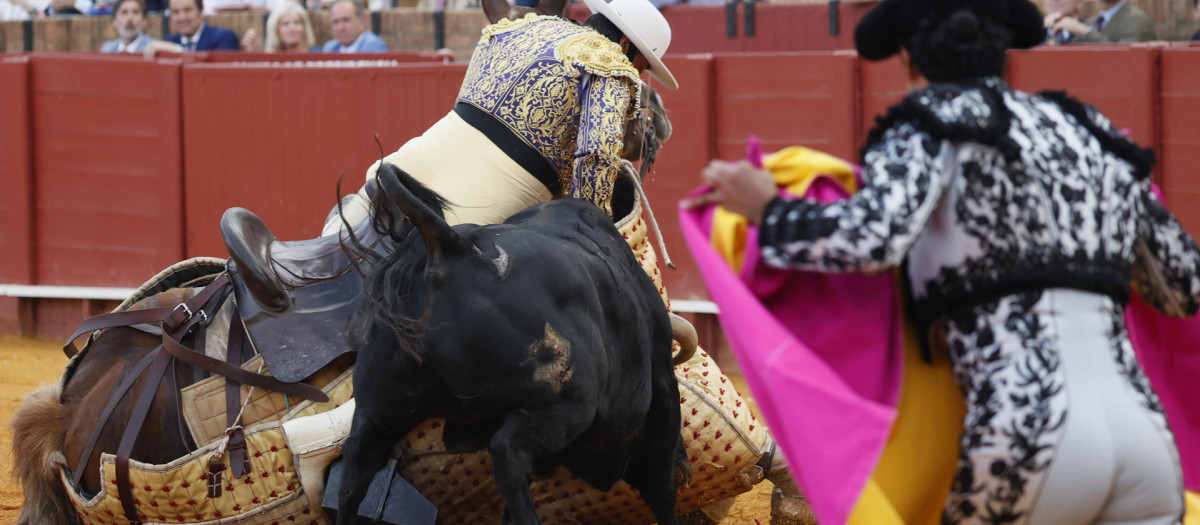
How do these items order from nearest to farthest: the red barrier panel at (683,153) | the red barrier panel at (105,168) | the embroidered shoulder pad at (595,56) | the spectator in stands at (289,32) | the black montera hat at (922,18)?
the black montera hat at (922,18) → the embroidered shoulder pad at (595,56) → the red barrier panel at (683,153) → the red barrier panel at (105,168) → the spectator in stands at (289,32)

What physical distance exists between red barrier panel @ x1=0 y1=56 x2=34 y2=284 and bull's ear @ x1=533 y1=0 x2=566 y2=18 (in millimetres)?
5327

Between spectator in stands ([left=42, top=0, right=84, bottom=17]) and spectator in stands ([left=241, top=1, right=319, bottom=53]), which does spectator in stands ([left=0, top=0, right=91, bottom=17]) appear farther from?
spectator in stands ([left=241, top=1, right=319, bottom=53])

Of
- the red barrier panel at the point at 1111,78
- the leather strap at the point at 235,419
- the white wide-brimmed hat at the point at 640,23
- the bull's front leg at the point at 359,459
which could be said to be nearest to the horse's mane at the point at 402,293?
the bull's front leg at the point at 359,459

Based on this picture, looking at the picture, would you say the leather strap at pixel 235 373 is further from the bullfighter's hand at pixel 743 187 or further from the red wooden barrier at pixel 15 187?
the red wooden barrier at pixel 15 187

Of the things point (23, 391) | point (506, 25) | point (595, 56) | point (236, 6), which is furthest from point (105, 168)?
point (595, 56)

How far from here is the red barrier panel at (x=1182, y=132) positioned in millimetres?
6562

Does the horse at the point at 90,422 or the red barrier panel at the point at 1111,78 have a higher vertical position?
the red barrier panel at the point at 1111,78

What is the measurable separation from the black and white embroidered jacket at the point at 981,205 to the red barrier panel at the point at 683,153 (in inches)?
200

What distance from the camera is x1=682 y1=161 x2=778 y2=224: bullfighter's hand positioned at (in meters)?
2.10

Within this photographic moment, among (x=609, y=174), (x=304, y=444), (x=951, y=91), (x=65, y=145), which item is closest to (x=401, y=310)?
(x=304, y=444)

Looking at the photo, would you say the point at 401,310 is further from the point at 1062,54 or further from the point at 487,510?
the point at 1062,54

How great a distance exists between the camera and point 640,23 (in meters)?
3.65

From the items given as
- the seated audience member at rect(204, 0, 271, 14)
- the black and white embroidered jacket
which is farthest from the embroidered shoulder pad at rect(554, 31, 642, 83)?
the seated audience member at rect(204, 0, 271, 14)

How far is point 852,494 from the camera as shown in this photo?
6.81 ft
